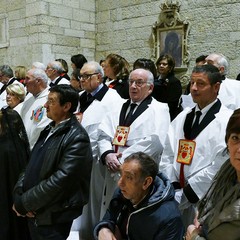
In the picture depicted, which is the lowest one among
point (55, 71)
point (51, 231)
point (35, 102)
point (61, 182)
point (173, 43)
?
point (51, 231)

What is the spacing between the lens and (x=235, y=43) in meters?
7.12

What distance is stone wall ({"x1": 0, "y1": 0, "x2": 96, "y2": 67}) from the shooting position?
27.7 ft

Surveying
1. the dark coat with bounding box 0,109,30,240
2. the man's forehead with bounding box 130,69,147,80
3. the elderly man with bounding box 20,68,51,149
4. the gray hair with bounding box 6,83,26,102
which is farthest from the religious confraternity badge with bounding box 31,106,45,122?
the man's forehead with bounding box 130,69,147,80

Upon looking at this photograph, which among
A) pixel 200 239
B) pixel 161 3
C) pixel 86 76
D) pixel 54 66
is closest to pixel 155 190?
pixel 200 239

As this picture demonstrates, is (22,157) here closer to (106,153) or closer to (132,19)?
(106,153)

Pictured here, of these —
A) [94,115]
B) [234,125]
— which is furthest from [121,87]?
[234,125]

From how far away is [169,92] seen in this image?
4855mm

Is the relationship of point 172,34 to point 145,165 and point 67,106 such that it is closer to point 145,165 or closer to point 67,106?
point 67,106

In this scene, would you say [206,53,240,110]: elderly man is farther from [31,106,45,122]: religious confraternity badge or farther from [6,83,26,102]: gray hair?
[6,83,26,102]: gray hair

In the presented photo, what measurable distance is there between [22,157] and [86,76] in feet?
3.74

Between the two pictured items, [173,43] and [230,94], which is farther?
[173,43]

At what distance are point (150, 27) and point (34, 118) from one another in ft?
15.5

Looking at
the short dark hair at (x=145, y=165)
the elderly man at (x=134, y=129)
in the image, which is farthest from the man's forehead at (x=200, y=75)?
the short dark hair at (x=145, y=165)

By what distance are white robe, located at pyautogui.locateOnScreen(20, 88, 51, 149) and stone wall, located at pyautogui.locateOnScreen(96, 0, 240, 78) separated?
4.02 metres
